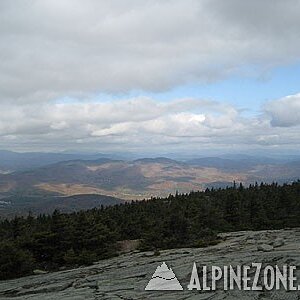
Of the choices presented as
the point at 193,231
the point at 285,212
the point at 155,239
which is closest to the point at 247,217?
the point at 285,212

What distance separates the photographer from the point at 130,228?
65.3 meters

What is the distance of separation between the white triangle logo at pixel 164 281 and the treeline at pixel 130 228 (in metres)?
16.9

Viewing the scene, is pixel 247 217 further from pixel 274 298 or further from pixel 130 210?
pixel 274 298

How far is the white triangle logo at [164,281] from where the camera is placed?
24.3m

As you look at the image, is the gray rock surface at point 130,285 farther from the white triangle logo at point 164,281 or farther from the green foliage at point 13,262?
the green foliage at point 13,262

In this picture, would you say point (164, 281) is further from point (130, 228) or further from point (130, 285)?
point (130, 228)

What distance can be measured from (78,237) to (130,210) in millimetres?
26560

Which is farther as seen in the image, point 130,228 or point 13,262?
point 130,228

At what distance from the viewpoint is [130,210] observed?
253ft

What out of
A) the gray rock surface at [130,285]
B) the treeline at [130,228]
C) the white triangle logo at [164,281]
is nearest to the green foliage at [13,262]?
the treeline at [130,228]

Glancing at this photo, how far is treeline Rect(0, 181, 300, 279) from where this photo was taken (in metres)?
45.2

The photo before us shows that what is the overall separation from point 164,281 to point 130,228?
1571 inches

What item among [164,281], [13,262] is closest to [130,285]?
[164,281]

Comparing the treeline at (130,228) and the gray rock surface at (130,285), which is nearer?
the gray rock surface at (130,285)
